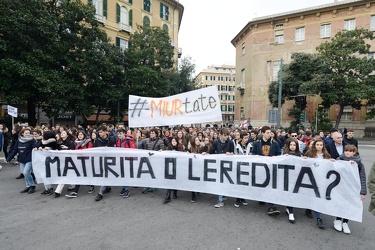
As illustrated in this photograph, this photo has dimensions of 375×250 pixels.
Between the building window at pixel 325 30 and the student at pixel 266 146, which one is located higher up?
the building window at pixel 325 30

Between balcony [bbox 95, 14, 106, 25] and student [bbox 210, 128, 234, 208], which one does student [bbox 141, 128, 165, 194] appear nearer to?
student [bbox 210, 128, 234, 208]

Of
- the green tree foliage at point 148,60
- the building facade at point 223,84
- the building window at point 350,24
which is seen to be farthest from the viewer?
the building facade at point 223,84

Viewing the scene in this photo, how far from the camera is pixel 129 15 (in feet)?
85.4

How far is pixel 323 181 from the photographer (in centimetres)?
381

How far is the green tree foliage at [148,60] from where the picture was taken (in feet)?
58.5

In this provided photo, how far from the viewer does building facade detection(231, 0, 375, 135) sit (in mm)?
27906

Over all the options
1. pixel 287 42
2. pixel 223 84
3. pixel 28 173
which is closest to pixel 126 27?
pixel 287 42

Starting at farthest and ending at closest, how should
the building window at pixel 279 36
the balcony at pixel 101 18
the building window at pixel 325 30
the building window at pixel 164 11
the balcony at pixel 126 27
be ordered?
the building window at pixel 279 36, the building window at pixel 325 30, the building window at pixel 164 11, the balcony at pixel 126 27, the balcony at pixel 101 18

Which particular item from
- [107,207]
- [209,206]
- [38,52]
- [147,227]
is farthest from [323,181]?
[38,52]

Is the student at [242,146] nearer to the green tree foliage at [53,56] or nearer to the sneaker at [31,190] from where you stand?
the sneaker at [31,190]

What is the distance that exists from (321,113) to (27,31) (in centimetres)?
3186

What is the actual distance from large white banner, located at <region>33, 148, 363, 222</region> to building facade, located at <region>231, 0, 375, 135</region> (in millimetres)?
22740

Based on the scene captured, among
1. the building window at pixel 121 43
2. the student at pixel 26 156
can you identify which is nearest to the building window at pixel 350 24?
the building window at pixel 121 43

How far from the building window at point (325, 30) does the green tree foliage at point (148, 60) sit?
78.7 feet
